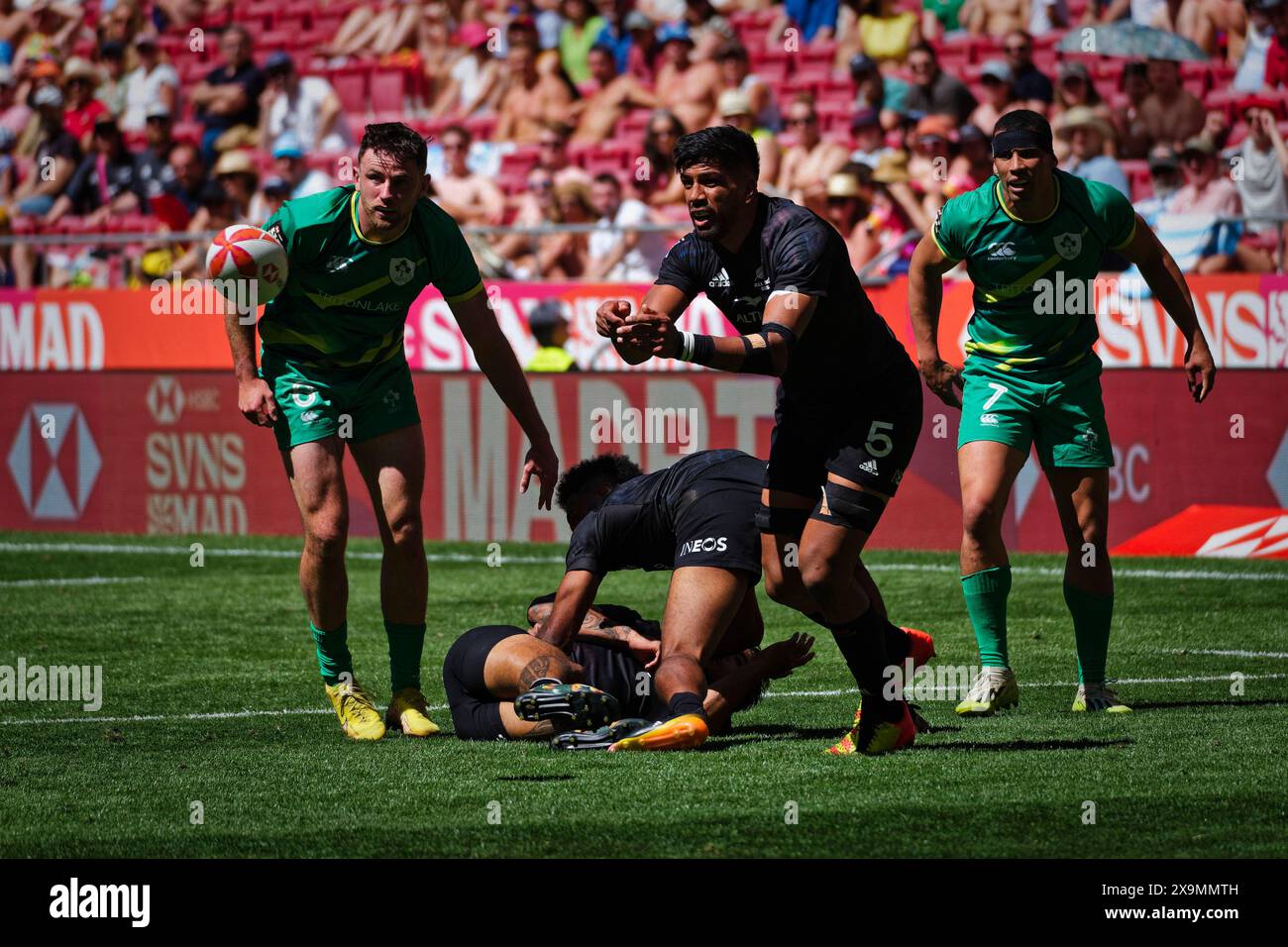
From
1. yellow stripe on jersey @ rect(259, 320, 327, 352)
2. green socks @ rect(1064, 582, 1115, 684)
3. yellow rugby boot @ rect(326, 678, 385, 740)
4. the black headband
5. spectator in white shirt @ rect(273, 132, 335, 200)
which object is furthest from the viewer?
spectator in white shirt @ rect(273, 132, 335, 200)

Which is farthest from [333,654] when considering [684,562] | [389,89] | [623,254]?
[389,89]

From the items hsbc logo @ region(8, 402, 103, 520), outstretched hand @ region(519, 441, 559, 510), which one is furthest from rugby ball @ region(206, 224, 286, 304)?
hsbc logo @ region(8, 402, 103, 520)

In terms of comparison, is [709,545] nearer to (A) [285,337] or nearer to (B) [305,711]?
(A) [285,337]

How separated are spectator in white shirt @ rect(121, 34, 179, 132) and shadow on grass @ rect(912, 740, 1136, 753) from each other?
723 inches

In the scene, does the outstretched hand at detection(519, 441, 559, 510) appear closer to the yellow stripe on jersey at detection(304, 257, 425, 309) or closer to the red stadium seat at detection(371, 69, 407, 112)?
the yellow stripe on jersey at detection(304, 257, 425, 309)

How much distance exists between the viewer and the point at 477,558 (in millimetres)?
15461

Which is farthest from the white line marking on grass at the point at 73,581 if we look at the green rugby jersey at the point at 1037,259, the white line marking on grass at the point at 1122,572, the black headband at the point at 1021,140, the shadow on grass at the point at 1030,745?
the shadow on grass at the point at 1030,745

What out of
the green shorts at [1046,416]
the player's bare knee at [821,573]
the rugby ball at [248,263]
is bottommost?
the player's bare knee at [821,573]

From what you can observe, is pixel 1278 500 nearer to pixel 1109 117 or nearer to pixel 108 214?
pixel 1109 117

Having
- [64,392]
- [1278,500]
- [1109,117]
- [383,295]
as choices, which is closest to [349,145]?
[64,392]

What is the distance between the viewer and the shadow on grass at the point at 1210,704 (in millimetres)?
8242

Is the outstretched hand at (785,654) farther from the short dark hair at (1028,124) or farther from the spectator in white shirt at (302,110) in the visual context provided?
the spectator in white shirt at (302,110)

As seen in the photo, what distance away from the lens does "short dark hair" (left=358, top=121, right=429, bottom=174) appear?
7824 millimetres

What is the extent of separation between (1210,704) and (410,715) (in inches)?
129
